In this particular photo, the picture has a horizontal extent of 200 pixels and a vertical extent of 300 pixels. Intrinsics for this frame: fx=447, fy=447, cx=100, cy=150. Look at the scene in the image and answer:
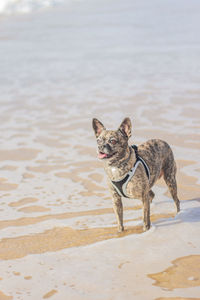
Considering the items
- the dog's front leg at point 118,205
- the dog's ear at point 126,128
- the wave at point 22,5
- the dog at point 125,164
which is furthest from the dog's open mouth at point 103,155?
the wave at point 22,5

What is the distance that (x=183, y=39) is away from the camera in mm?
22625

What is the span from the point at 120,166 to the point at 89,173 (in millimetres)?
2851

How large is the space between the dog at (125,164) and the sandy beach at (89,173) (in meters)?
0.49

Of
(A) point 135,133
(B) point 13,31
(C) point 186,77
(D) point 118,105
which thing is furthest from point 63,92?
(B) point 13,31

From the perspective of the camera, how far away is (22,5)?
131 ft

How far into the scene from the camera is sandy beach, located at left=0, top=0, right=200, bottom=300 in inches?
169

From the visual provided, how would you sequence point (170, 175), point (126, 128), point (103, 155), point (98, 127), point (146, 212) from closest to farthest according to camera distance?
point (103, 155) → point (126, 128) → point (98, 127) → point (146, 212) → point (170, 175)

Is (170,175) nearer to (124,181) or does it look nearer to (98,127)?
(124,181)

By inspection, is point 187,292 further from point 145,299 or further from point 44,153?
point 44,153

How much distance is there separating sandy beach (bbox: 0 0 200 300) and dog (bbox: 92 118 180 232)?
49 centimetres

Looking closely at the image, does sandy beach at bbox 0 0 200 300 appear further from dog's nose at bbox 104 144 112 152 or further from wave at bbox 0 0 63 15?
wave at bbox 0 0 63 15

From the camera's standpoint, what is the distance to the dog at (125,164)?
482cm

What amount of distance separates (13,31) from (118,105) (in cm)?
2036

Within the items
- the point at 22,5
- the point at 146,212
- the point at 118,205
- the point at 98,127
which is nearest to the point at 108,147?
the point at 98,127
